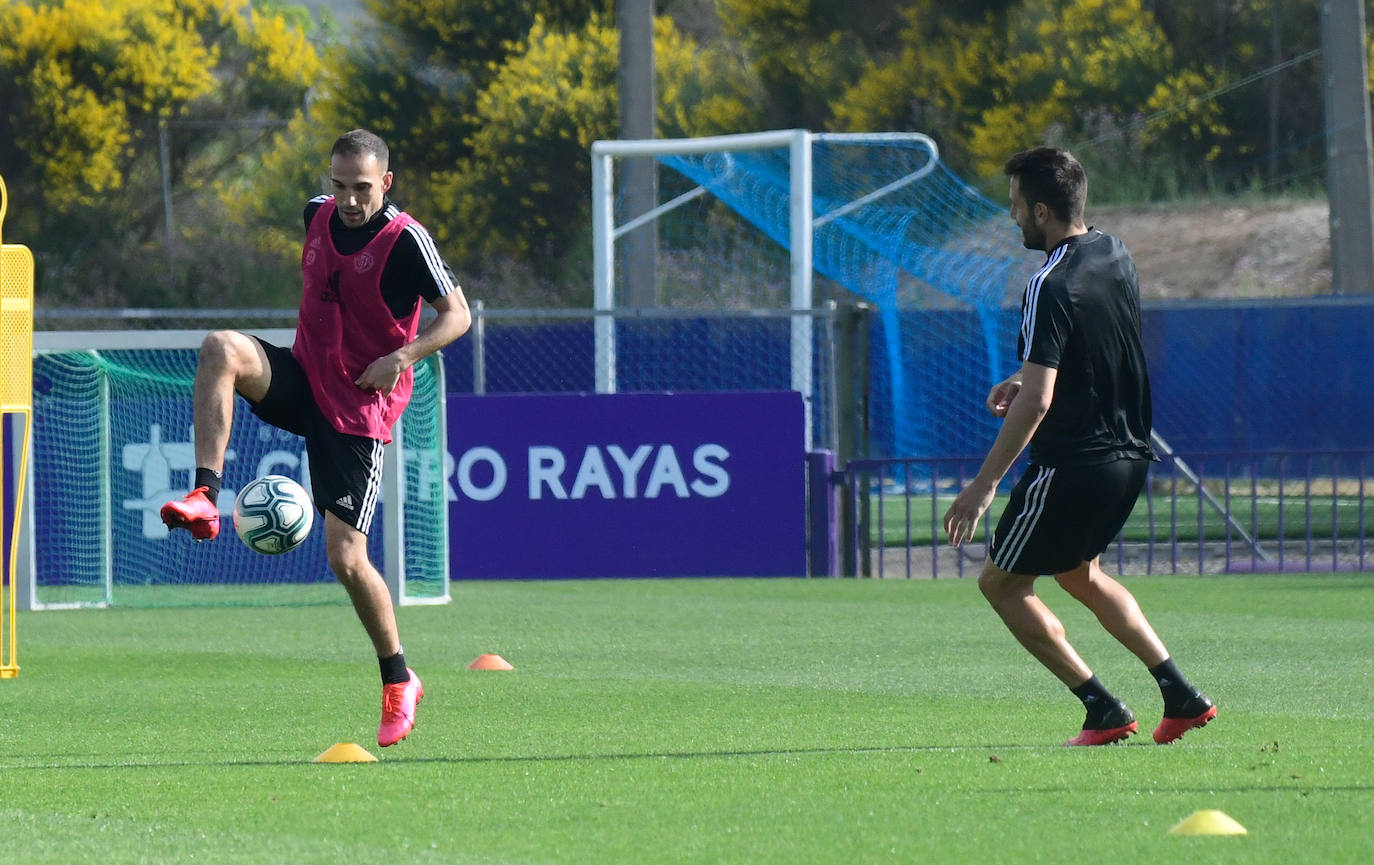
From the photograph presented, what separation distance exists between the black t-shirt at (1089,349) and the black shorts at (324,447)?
217 cm

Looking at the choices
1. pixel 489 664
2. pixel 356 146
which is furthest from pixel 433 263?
pixel 489 664

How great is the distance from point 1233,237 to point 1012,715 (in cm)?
3024

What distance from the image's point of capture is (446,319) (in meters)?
7.33

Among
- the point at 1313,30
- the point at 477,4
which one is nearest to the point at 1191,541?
the point at 1313,30

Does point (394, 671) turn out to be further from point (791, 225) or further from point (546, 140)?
point (546, 140)

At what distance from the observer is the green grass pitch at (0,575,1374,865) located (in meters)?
5.36

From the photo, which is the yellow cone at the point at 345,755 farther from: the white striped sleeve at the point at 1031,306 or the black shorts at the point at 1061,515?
the white striped sleeve at the point at 1031,306

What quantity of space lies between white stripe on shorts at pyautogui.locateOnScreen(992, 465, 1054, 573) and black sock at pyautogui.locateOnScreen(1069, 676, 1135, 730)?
47 cm

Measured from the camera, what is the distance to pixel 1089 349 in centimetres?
674

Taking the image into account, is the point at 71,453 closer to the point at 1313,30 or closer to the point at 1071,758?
the point at 1071,758

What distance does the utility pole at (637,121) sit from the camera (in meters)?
20.8

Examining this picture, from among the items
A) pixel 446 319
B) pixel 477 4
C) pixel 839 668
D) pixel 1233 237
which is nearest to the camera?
pixel 446 319

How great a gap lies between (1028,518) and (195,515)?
250 centimetres

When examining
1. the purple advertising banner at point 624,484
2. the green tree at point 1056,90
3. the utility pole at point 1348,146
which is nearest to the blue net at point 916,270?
the utility pole at point 1348,146
